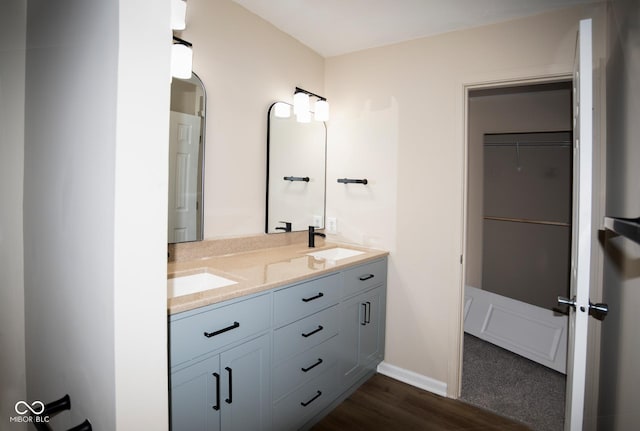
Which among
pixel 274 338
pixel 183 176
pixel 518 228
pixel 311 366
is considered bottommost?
pixel 311 366

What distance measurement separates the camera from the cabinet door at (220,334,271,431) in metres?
1.46

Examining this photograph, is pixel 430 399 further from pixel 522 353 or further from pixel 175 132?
pixel 175 132

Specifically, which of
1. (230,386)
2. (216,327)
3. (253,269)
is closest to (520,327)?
(253,269)

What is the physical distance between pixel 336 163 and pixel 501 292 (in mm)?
2465

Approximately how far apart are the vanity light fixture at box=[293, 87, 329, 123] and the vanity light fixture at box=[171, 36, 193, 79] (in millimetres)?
932


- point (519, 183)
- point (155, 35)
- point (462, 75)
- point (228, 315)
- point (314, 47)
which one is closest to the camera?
point (155, 35)

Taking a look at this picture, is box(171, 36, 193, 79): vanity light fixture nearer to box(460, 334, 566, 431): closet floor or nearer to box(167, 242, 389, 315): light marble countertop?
box(167, 242, 389, 315): light marble countertop

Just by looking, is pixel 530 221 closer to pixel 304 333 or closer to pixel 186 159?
pixel 304 333

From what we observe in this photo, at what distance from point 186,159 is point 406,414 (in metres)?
2.02

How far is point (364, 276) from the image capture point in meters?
2.36

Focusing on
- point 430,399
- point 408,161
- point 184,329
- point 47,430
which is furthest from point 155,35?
point 430,399

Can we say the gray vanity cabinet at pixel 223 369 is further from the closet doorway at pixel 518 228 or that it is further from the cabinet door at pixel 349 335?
the closet doorway at pixel 518 228

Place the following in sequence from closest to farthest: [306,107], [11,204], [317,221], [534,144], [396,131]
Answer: [11,204] → [396,131] → [306,107] → [317,221] → [534,144]

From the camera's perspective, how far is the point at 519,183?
148 inches
